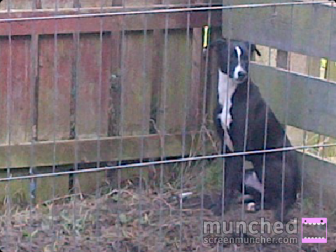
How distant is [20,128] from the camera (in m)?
5.16

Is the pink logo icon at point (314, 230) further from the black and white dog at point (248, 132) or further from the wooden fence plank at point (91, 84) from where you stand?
the wooden fence plank at point (91, 84)

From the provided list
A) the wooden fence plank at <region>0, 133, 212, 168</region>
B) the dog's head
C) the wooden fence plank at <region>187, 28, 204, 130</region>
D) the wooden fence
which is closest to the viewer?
the wooden fence

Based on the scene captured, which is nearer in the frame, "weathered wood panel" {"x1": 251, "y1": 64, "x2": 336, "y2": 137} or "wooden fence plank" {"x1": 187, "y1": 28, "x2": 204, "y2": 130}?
"weathered wood panel" {"x1": 251, "y1": 64, "x2": 336, "y2": 137}

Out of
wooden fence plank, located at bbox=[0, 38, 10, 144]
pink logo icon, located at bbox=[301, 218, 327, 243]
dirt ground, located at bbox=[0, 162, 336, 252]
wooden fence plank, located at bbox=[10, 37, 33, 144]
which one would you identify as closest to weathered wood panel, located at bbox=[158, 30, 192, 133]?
dirt ground, located at bbox=[0, 162, 336, 252]

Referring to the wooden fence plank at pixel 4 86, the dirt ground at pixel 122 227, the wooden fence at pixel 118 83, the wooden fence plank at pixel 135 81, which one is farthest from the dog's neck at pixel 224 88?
the wooden fence plank at pixel 4 86

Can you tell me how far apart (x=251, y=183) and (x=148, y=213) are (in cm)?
75

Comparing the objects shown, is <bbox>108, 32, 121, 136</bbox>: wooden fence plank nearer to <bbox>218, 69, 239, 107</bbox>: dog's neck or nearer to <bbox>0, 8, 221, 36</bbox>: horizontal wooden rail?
<bbox>0, 8, 221, 36</bbox>: horizontal wooden rail

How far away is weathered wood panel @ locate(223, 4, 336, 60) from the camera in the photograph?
15.1 ft

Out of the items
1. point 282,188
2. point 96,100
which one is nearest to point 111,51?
point 96,100

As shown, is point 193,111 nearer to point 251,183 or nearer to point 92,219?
point 251,183

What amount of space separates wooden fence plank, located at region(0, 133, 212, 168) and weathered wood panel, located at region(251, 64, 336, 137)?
2.02 ft

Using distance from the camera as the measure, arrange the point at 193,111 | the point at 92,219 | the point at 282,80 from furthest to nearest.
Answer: the point at 193,111
the point at 282,80
the point at 92,219

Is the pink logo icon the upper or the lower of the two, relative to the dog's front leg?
lower

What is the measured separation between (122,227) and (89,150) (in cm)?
82
